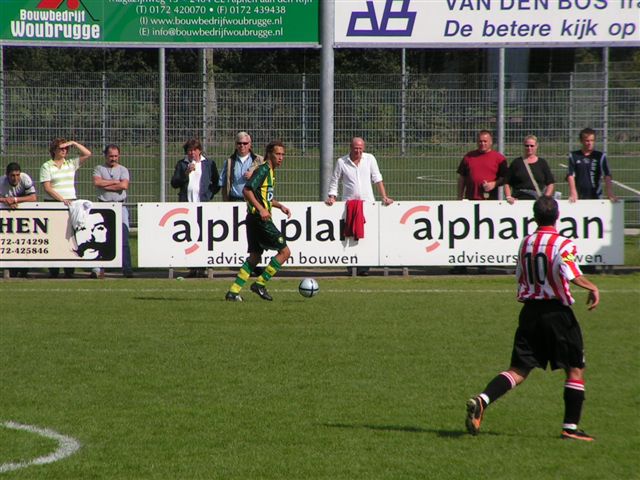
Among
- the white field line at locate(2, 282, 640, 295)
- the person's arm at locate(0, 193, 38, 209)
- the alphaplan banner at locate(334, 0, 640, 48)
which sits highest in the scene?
the alphaplan banner at locate(334, 0, 640, 48)

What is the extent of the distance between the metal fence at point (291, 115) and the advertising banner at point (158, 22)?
1720 mm

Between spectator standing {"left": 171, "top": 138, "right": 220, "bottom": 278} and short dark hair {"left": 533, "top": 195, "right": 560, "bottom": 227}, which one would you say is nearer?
short dark hair {"left": 533, "top": 195, "right": 560, "bottom": 227}

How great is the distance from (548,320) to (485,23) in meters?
11.1

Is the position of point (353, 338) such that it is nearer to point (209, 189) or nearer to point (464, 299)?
point (464, 299)

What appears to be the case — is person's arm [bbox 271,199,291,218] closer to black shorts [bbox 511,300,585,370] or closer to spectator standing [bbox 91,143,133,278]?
spectator standing [bbox 91,143,133,278]

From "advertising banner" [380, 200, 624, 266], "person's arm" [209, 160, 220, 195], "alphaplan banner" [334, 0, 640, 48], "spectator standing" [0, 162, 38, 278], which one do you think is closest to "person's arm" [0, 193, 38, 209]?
"spectator standing" [0, 162, 38, 278]

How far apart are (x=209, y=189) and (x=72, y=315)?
446cm

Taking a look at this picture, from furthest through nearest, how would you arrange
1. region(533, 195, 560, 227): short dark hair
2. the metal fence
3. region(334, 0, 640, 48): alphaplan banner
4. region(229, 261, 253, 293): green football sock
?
the metal fence
region(334, 0, 640, 48): alphaplan banner
region(229, 261, 253, 293): green football sock
region(533, 195, 560, 227): short dark hair

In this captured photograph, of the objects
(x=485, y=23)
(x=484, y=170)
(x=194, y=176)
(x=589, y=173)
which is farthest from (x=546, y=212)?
(x=485, y=23)

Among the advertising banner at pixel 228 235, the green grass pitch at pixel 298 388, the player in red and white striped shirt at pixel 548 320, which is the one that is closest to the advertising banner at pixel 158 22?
the advertising banner at pixel 228 235

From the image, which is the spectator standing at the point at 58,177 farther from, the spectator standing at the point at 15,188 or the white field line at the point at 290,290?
the white field line at the point at 290,290

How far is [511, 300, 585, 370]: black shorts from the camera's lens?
7.39 metres

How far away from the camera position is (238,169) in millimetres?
16312

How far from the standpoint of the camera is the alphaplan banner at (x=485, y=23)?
17578mm
